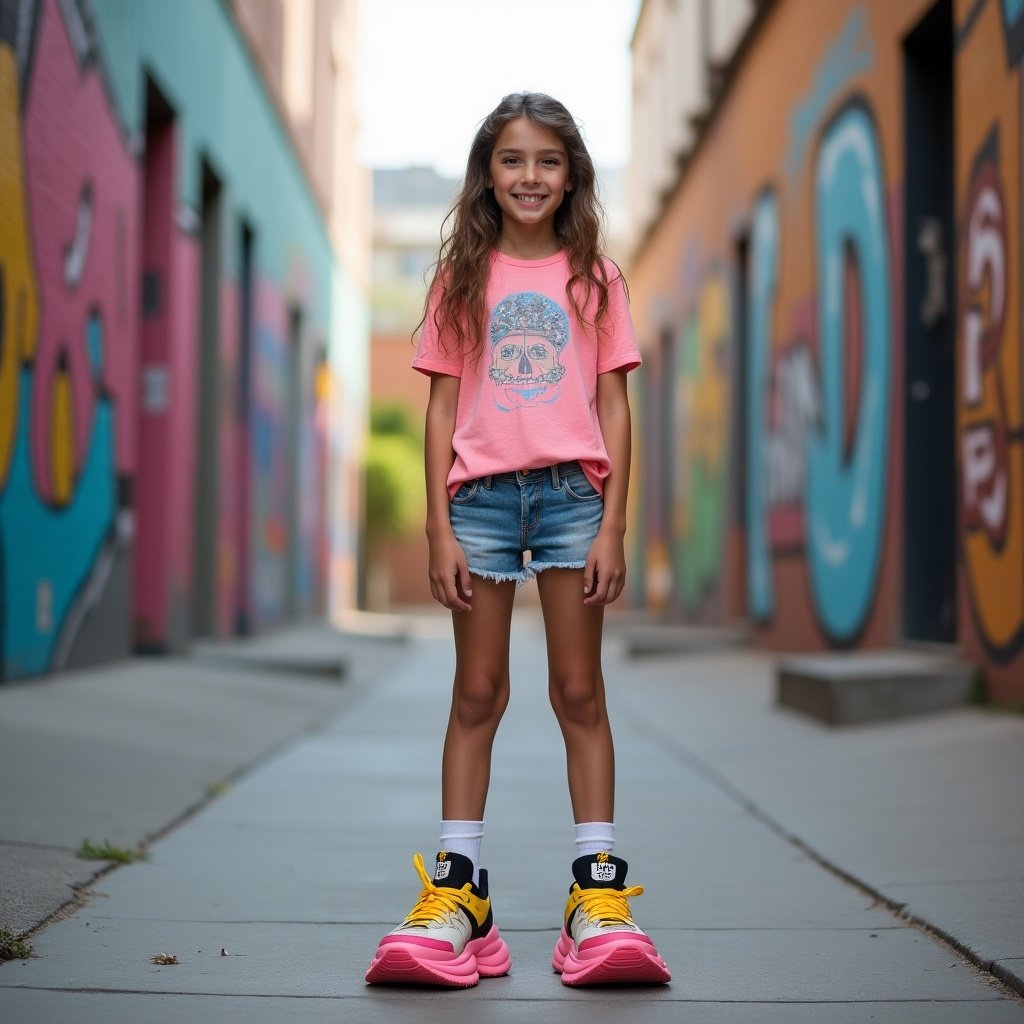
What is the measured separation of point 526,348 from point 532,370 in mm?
50

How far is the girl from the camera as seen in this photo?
116 inches

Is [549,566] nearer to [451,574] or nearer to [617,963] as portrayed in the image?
[451,574]

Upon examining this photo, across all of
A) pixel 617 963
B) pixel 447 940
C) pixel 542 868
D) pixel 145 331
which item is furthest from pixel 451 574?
pixel 145 331

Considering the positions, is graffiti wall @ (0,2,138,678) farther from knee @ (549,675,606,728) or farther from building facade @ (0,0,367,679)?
knee @ (549,675,606,728)

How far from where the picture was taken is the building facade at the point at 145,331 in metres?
6.98

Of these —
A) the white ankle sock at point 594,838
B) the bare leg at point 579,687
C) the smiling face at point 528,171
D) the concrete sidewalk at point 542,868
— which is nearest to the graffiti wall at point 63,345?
the concrete sidewalk at point 542,868

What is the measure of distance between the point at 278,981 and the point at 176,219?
859cm

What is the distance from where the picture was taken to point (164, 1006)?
249 centimetres

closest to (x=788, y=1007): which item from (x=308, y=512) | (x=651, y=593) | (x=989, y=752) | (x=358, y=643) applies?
(x=989, y=752)

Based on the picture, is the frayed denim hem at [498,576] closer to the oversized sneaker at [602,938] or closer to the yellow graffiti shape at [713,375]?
the oversized sneaker at [602,938]

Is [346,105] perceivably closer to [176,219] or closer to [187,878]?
[176,219]

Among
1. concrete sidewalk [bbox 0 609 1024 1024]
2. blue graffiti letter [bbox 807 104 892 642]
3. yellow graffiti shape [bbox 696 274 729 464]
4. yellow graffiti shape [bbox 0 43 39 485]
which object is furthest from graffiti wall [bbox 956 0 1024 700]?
yellow graffiti shape [bbox 696 274 729 464]

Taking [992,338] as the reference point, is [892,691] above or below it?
below

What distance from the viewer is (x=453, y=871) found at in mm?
2914
